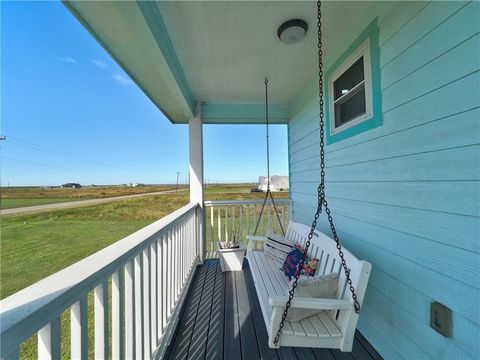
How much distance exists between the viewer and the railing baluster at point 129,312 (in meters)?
1.20

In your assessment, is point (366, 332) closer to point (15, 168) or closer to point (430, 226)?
point (430, 226)

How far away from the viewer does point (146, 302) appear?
56.7 inches

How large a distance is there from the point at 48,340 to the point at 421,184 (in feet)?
6.07

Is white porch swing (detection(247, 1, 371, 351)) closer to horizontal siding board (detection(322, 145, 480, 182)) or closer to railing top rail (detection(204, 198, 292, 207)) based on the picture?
horizontal siding board (detection(322, 145, 480, 182))

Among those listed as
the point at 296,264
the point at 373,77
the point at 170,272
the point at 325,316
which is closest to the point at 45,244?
the point at 170,272

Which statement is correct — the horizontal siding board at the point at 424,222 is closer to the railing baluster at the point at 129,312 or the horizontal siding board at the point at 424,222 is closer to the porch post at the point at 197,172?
the railing baluster at the point at 129,312

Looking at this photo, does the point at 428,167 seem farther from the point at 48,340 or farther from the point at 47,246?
the point at 47,246

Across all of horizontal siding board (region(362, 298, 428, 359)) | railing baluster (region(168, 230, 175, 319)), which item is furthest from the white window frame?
railing baluster (region(168, 230, 175, 319))

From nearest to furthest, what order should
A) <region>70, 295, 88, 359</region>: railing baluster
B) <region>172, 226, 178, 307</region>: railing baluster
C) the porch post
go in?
<region>70, 295, 88, 359</region>: railing baluster
<region>172, 226, 178, 307</region>: railing baluster
the porch post

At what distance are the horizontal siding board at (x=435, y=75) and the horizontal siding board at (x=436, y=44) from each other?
34mm

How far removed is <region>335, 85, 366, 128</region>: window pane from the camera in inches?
78.4

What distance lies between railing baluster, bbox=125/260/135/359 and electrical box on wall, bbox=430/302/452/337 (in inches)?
66.0

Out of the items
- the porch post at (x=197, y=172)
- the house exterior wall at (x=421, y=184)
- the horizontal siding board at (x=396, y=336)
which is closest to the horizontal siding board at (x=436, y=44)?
A: the house exterior wall at (x=421, y=184)

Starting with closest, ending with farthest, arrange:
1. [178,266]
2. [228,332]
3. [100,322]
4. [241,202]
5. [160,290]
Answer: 1. [100,322]
2. [160,290]
3. [228,332]
4. [178,266]
5. [241,202]
